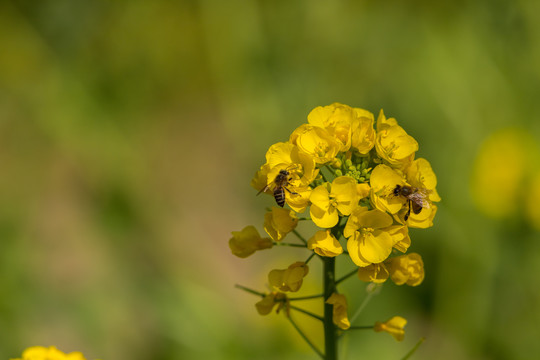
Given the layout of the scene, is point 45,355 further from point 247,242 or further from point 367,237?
point 367,237

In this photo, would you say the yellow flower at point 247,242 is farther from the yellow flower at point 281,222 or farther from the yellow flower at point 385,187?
the yellow flower at point 385,187

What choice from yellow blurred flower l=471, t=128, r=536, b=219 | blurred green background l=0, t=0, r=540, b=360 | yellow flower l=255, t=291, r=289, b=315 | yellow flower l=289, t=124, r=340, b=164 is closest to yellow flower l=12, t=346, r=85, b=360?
yellow flower l=255, t=291, r=289, b=315

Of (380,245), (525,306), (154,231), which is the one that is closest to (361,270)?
(380,245)

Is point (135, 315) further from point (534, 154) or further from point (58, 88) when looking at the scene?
point (534, 154)

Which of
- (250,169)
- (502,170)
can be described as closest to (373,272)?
(502,170)

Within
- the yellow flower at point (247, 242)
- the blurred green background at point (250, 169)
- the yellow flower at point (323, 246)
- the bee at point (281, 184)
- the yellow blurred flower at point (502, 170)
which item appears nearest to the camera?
the yellow flower at point (323, 246)

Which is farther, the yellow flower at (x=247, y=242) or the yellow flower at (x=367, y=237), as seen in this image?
the yellow flower at (x=247, y=242)

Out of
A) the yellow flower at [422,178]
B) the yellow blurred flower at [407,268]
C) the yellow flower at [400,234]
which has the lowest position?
the yellow blurred flower at [407,268]

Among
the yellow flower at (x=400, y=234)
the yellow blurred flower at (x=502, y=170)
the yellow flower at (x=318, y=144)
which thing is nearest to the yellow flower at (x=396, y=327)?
the yellow flower at (x=400, y=234)
